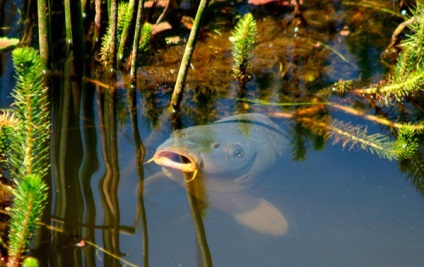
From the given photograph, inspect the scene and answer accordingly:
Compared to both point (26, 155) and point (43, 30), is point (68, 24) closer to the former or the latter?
point (43, 30)

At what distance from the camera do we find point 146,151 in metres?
3.57

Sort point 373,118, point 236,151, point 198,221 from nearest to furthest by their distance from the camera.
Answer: point 198,221
point 236,151
point 373,118

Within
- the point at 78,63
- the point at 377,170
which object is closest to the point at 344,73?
the point at 377,170

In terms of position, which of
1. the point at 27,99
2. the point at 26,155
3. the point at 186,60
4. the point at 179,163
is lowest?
the point at 179,163

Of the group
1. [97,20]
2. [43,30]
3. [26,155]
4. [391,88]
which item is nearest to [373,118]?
[391,88]

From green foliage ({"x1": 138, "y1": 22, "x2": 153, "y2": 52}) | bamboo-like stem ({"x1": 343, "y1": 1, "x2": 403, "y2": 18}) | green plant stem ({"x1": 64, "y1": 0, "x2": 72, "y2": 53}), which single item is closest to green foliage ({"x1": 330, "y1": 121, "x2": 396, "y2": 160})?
green foliage ({"x1": 138, "y1": 22, "x2": 153, "y2": 52})

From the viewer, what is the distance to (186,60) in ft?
11.8

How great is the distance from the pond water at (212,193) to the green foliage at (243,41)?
0.13 meters

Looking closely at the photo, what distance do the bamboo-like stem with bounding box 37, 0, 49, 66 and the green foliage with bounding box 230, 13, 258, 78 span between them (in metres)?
1.18

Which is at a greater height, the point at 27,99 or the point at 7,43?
the point at 27,99

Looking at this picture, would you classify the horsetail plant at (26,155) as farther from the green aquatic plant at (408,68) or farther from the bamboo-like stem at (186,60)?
the green aquatic plant at (408,68)

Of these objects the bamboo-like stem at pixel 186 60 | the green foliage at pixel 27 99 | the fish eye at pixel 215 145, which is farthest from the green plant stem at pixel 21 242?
the bamboo-like stem at pixel 186 60

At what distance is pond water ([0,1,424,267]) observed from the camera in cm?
292

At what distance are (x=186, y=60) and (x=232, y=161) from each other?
25.4 inches
